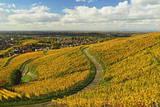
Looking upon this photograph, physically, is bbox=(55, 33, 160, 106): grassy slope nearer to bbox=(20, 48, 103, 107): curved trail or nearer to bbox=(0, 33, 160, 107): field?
bbox=(0, 33, 160, 107): field

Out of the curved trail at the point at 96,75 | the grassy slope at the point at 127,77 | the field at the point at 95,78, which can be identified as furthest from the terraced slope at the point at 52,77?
the grassy slope at the point at 127,77

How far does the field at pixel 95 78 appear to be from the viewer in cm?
5834

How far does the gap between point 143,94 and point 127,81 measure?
19.2 metres

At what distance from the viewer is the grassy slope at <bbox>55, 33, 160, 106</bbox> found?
54.6 metres

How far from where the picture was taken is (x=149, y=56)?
94.7 metres

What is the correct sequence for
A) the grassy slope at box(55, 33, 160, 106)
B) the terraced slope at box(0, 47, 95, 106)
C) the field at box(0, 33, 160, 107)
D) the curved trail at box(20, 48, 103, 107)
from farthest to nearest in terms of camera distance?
the terraced slope at box(0, 47, 95, 106) → the curved trail at box(20, 48, 103, 107) → the field at box(0, 33, 160, 107) → the grassy slope at box(55, 33, 160, 106)

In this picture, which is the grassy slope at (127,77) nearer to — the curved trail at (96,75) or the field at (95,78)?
the field at (95,78)

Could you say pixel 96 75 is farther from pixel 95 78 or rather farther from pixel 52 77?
pixel 52 77

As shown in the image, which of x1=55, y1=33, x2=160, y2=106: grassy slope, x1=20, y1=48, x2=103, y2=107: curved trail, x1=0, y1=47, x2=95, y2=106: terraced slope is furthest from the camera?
x1=0, y1=47, x2=95, y2=106: terraced slope

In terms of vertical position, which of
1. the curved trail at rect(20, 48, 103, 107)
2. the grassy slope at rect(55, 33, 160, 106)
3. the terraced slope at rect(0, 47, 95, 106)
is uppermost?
the grassy slope at rect(55, 33, 160, 106)

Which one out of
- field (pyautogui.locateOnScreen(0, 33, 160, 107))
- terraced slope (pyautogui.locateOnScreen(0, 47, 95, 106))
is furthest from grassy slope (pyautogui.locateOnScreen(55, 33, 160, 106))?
terraced slope (pyautogui.locateOnScreen(0, 47, 95, 106))

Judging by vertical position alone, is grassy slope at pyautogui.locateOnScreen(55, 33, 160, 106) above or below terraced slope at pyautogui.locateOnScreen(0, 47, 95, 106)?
above

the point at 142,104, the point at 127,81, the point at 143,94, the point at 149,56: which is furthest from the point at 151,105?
the point at 149,56

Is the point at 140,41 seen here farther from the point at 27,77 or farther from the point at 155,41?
the point at 27,77
